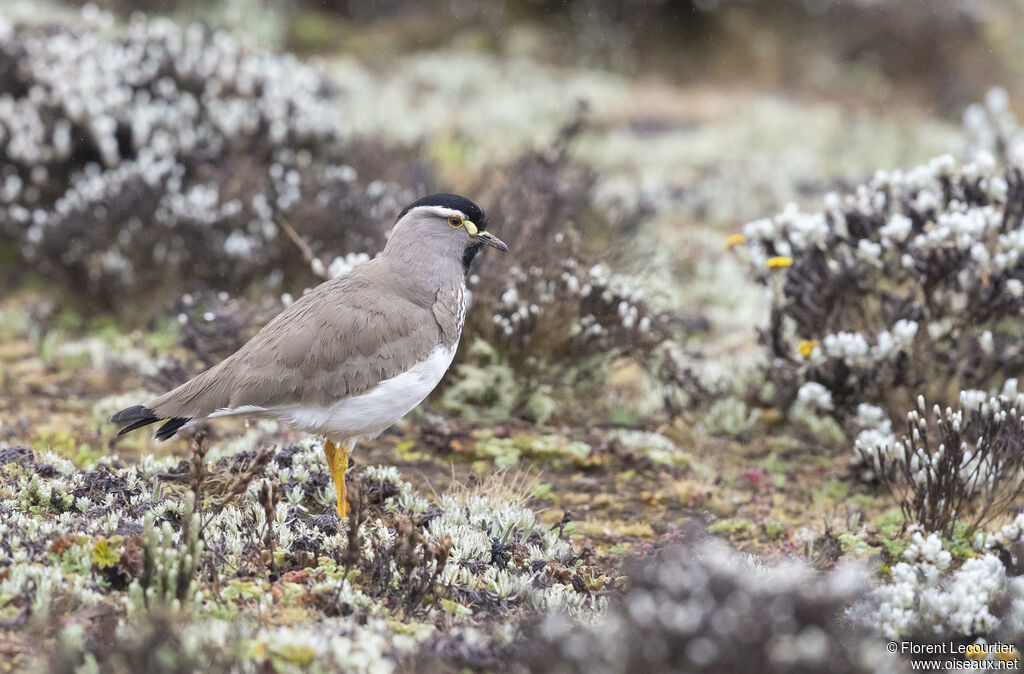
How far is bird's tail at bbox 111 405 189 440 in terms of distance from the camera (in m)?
4.39

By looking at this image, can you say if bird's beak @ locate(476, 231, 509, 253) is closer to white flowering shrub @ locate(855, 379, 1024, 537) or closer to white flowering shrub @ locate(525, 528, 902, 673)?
white flowering shrub @ locate(855, 379, 1024, 537)

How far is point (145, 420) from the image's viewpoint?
4504 mm

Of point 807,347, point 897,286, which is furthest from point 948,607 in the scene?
point 897,286

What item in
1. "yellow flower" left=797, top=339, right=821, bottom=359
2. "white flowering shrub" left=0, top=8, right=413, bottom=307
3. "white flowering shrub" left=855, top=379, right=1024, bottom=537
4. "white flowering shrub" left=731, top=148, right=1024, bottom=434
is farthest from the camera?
"white flowering shrub" left=0, top=8, right=413, bottom=307

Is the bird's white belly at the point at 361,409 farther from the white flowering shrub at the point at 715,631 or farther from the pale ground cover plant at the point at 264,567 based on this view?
the white flowering shrub at the point at 715,631

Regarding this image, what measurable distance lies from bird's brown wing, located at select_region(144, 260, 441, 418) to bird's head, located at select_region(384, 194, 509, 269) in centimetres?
42

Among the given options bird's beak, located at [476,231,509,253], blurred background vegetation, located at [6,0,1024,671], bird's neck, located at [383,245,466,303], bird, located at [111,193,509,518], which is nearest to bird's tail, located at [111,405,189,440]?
bird, located at [111,193,509,518]

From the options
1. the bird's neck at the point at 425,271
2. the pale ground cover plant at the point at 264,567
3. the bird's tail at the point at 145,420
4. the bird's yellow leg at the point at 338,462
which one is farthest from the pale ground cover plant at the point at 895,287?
the bird's tail at the point at 145,420

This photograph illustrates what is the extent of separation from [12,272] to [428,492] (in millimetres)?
5280

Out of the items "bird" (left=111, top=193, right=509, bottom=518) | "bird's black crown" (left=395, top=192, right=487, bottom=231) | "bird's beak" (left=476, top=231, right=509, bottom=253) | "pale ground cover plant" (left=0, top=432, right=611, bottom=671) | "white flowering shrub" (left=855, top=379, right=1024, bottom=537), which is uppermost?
"bird's black crown" (left=395, top=192, right=487, bottom=231)

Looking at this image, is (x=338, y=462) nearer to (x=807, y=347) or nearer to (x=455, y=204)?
(x=455, y=204)

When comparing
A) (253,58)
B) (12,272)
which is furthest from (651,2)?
(12,272)

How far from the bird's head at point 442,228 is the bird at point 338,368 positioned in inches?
7.4

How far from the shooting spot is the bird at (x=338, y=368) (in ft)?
14.8
